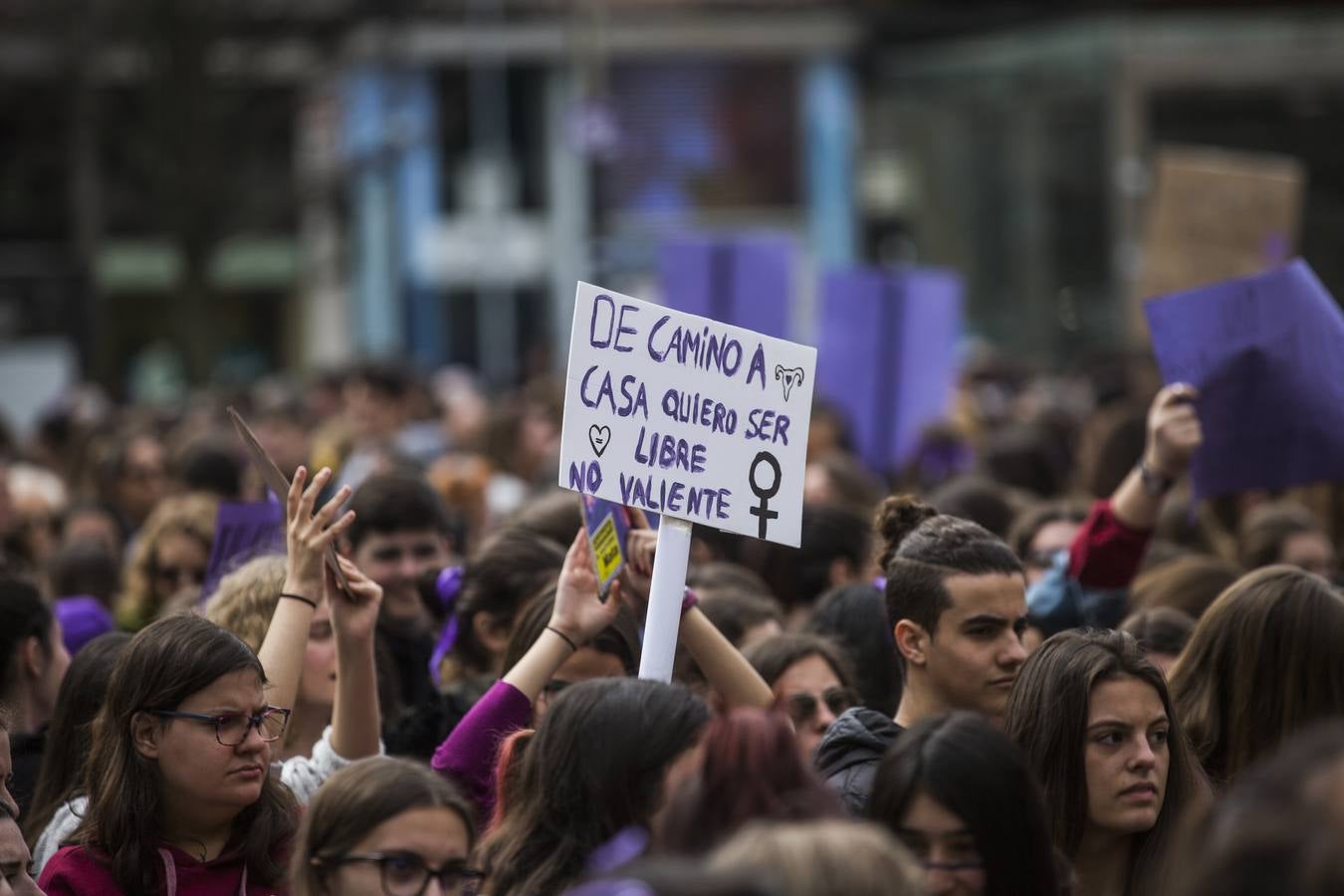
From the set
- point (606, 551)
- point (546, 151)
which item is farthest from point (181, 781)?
point (546, 151)

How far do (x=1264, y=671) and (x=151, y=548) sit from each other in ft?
14.8

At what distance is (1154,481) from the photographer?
20.9ft

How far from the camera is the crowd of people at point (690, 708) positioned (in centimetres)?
332

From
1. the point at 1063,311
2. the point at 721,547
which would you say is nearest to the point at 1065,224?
the point at 1063,311

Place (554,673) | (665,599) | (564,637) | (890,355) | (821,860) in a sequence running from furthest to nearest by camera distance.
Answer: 1. (890,355)
2. (554,673)
3. (564,637)
4. (665,599)
5. (821,860)

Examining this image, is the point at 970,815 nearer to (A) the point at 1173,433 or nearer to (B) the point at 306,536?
(B) the point at 306,536

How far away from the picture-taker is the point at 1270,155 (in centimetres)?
2767

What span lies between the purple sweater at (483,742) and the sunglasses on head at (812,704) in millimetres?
874

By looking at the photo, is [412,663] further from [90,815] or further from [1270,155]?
[1270,155]

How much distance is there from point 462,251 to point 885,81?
26.6ft

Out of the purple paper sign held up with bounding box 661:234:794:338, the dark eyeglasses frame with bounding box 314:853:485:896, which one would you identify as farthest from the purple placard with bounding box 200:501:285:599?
the purple paper sign held up with bounding box 661:234:794:338

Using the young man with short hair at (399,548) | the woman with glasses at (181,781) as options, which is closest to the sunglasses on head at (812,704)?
the woman with glasses at (181,781)

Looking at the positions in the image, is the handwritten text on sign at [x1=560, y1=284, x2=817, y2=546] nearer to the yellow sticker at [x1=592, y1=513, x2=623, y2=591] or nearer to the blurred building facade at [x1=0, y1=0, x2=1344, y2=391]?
the yellow sticker at [x1=592, y1=513, x2=623, y2=591]

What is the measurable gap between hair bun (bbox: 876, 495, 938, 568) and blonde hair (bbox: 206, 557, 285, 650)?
1547 mm
